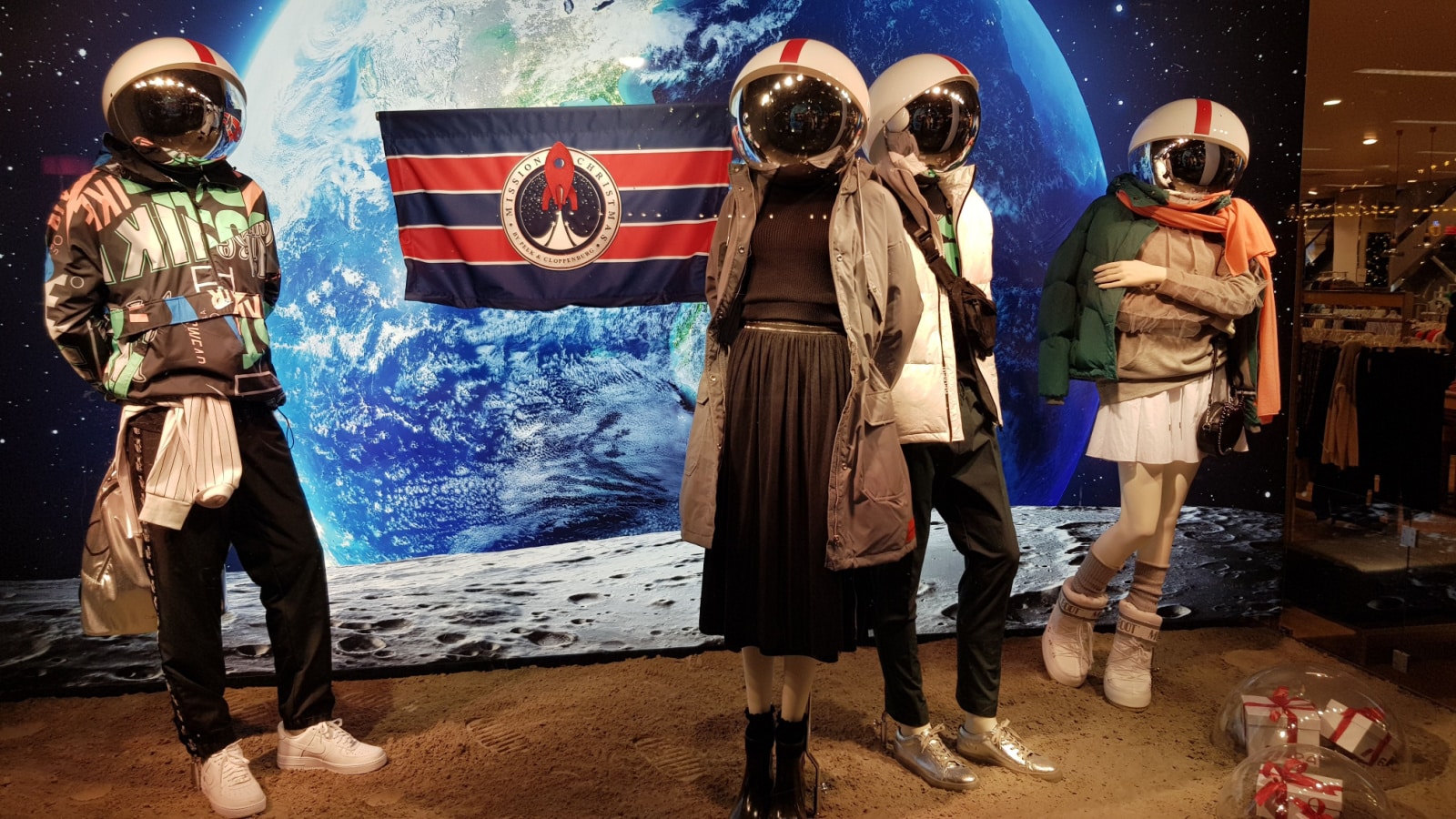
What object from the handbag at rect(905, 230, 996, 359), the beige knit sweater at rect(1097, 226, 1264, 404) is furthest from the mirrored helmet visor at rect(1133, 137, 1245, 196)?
the handbag at rect(905, 230, 996, 359)

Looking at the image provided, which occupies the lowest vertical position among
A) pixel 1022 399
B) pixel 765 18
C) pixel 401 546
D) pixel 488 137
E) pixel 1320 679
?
pixel 1320 679

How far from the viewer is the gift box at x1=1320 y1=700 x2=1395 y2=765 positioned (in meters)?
2.61

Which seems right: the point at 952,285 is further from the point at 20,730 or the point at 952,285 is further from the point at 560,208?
the point at 20,730

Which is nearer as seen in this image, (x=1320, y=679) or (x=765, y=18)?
(x=1320, y=679)

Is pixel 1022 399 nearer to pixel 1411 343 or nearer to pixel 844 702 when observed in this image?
pixel 844 702

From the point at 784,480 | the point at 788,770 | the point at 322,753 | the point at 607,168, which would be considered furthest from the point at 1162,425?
the point at 322,753

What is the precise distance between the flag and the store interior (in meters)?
2.40

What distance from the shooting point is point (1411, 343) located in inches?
152

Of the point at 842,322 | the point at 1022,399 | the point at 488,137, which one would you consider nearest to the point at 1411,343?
the point at 1022,399

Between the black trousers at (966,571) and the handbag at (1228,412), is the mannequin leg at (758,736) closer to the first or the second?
the black trousers at (966,571)

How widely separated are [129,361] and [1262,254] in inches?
129

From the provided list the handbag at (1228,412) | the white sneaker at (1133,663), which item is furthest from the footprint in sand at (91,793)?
the handbag at (1228,412)

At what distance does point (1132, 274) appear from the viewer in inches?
112

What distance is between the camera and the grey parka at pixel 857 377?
2029mm
